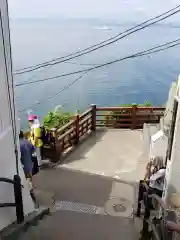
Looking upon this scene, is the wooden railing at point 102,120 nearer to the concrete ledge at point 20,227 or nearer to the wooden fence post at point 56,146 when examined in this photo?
the wooden fence post at point 56,146

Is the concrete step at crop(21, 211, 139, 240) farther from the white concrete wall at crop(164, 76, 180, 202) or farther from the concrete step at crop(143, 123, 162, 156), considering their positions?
the concrete step at crop(143, 123, 162, 156)

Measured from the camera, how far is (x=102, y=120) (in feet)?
40.0

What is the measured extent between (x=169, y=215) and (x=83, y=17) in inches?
4550

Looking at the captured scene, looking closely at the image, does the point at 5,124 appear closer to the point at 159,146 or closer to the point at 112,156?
the point at 159,146

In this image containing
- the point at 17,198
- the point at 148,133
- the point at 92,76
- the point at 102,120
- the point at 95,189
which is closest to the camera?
the point at 17,198

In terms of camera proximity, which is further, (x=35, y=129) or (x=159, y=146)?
(x=159, y=146)

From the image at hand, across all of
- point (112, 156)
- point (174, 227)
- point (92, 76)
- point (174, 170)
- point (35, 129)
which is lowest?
point (112, 156)

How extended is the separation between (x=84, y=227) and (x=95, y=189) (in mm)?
1755

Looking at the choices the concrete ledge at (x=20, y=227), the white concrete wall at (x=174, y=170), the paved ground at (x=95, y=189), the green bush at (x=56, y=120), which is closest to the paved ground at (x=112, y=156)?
the paved ground at (x=95, y=189)

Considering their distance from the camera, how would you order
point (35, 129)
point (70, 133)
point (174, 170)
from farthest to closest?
1. point (70, 133)
2. point (35, 129)
3. point (174, 170)

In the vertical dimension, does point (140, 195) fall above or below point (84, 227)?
above

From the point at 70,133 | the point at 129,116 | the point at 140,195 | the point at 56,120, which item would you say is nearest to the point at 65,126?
the point at 70,133

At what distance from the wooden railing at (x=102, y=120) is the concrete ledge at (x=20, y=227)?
447 centimetres

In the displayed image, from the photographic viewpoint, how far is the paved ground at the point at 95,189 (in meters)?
5.79
